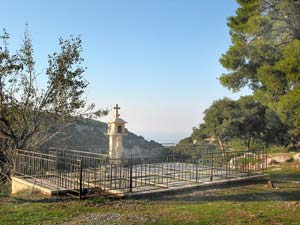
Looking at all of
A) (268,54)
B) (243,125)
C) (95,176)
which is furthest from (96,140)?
(268,54)

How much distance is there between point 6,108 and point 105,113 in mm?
4022

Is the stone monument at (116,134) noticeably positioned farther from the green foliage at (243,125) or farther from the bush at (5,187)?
the green foliage at (243,125)

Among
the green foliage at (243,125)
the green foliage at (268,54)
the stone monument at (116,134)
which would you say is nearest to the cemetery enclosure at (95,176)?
the stone monument at (116,134)

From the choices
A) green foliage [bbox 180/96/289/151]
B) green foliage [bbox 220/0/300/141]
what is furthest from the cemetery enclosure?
green foliage [bbox 180/96/289/151]

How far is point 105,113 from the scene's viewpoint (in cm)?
1512

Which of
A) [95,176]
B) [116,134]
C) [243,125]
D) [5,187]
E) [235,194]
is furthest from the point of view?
[243,125]

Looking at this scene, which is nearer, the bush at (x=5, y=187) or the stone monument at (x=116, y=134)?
the bush at (x=5, y=187)

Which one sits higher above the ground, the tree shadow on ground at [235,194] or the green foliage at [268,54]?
the green foliage at [268,54]

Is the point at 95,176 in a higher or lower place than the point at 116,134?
lower

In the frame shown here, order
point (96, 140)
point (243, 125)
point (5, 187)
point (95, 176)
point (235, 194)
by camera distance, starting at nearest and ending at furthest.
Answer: point (235, 194) < point (95, 176) < point (5, 187) < point (243, 125) < point (96, 140)

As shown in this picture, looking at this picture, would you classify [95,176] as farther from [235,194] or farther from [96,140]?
[96,140]

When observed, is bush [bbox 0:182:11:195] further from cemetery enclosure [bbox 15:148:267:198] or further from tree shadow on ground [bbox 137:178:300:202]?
tree shadow on ground [bbox 137:178:300:202]

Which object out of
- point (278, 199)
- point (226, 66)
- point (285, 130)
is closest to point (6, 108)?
point (226, 66)

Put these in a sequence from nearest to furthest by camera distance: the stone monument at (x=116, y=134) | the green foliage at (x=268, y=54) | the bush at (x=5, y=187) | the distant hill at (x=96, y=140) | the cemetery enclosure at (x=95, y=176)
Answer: the cemetery enclosure at (x=95, y=176) → the green foliage at (x=268, y=54) → the bush at (x=5, y=187) → the stone monument at (x=116, y=134) → the distant hill at (x=96, y=140)
